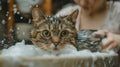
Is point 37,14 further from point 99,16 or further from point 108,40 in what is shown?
point 99,16

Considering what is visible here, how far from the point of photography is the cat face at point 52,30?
0.59 meters

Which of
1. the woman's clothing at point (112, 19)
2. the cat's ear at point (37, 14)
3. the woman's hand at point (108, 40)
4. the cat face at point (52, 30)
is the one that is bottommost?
the woman's clothing at point (112, 19)

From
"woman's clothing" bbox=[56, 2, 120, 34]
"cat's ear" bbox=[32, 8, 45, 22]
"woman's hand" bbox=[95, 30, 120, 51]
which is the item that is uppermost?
"cat's ear" bbox=[32, 8, 45, 22]

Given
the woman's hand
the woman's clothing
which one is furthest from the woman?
the woman's hand

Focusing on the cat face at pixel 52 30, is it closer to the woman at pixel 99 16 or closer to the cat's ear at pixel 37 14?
the cat's ear at pixel 37 14

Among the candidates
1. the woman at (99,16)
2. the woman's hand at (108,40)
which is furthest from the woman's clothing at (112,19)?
the woman's hand at (108,40)

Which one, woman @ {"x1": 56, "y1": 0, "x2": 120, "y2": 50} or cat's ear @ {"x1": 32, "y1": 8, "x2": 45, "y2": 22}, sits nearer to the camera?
cat's ear @ {"x1": 32, "y1": 8, "x2": 45, "y2": 22}

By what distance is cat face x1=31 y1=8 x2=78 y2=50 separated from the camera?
0.59 metres

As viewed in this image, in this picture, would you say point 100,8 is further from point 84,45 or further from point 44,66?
point 44,66

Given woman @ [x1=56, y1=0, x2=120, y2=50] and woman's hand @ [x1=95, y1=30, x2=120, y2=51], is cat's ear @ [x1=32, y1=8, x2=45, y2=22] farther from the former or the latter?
woman @ [x1=56, y1=0, x2=120, y2=50]

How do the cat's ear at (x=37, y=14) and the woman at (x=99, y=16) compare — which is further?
the woman at (x=99, y=16)

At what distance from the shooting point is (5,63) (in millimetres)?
370

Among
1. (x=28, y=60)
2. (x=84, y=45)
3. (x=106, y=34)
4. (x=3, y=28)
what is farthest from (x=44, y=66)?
(x=3, y=28)

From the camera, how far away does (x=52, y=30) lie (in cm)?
59
